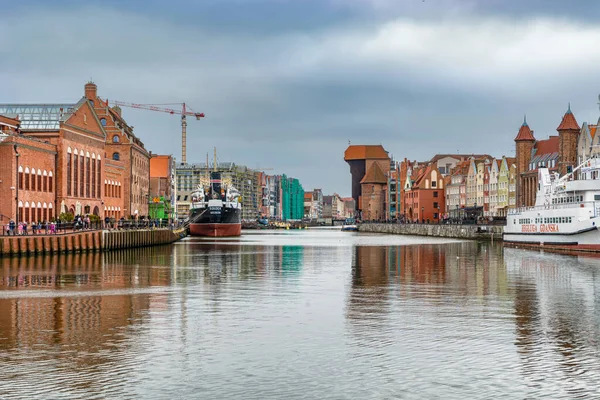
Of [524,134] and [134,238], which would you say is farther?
[524,134]

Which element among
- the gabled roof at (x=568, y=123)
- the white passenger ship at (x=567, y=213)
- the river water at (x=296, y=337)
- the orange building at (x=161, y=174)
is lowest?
the river water at (x=296, y=337)

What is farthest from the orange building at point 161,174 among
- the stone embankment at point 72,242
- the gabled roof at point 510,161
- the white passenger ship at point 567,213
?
the white passenger ship at point 567,213

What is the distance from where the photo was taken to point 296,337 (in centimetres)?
2678

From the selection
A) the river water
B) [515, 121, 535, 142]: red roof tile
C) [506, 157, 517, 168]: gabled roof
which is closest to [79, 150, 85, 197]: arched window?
the river water

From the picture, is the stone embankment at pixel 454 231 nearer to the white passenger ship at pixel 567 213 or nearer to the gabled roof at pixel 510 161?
the gabled roof at pixel 510 161

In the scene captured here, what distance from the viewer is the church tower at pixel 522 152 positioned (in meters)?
154

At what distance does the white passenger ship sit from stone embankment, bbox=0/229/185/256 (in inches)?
1621

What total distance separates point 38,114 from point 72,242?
32.4 metres

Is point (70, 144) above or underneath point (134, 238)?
above

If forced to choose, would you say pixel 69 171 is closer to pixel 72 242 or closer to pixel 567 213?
pixel 72 242

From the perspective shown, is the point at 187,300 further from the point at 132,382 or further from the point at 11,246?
the point at 11,246

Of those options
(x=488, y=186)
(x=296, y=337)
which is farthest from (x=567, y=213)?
(x=488, y=186)

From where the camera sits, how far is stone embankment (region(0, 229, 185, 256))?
210 feet

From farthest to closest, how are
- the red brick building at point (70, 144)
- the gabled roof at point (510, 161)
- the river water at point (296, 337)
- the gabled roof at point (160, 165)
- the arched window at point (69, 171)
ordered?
1. the gabled roof at point (160, 165)
2. the gabled roof at point (510, 161)
3. the arched window at point (69, 171)
4. the red brick building at point (70, 144)
5. the river water at point (296, 337)
